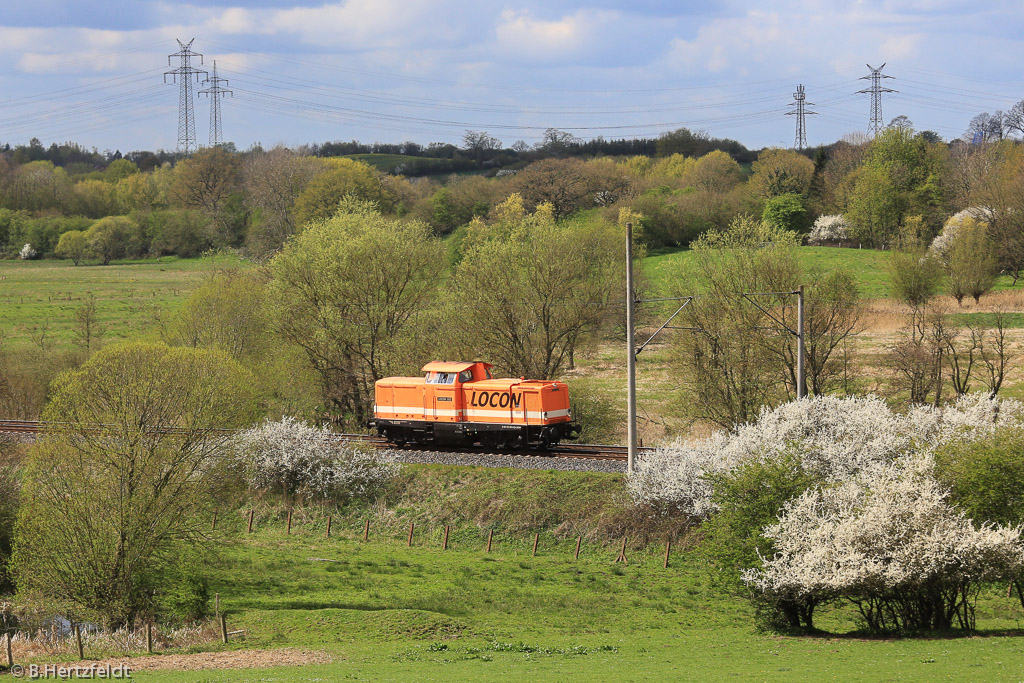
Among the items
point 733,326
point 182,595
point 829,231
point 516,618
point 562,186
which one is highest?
point 562,186

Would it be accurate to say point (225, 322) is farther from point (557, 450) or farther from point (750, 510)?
point (750, 510)

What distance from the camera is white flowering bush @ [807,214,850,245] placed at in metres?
103

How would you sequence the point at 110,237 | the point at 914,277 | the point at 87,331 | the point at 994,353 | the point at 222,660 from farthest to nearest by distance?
the point at 110,237, the point at 914,277, the point at 87,331, the point at 994,353, the point at 222,660

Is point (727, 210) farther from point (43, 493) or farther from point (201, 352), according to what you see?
point (43, 493)

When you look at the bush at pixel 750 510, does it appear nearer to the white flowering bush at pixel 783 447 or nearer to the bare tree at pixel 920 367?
the white flowering bush at pixel 783 447

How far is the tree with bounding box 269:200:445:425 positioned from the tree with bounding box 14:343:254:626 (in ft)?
51.5

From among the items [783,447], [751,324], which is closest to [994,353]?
[751,324]

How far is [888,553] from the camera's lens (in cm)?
2111

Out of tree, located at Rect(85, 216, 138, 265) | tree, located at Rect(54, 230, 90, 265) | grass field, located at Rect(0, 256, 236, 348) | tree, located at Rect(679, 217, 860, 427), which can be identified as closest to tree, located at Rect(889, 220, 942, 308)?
tree, located at Rect(679, 217, 860, 427)

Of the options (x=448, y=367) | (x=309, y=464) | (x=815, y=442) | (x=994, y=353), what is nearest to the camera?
(x=815, y=442)

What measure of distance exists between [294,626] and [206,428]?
9.71 meters

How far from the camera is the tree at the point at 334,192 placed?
91.5 metres

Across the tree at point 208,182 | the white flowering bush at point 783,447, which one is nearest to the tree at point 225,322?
the white flowering bush at point 783,447

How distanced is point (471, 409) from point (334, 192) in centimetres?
6223
